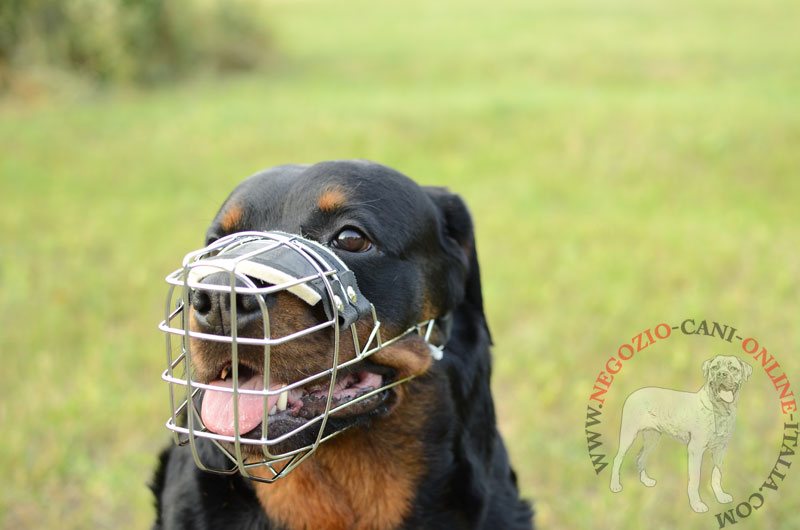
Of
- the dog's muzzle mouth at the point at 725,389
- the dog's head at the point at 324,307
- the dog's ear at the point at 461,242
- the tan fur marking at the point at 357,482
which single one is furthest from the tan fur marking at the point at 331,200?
the dog's muzzle mouth at the point at 725,389

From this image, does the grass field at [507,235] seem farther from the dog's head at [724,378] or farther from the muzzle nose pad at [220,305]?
the muzzle nose pad at [220,305]

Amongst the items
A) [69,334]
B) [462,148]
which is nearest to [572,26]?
[462,148]

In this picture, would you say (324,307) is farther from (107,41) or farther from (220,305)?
(107,41)

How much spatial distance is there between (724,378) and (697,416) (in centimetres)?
27

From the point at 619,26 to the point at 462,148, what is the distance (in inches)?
628

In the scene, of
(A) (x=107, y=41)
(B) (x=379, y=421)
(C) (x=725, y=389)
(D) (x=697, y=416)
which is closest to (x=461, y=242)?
(B) (x=379, y=421)

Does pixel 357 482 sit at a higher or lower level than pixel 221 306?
lower

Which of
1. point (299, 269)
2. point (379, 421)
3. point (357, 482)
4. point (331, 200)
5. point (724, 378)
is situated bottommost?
point (357, 482)

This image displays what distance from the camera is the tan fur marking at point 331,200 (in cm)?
238

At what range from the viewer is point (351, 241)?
2379 millimetres

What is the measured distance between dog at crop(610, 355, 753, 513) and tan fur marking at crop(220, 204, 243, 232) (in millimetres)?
1764

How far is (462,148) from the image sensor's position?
400 inches

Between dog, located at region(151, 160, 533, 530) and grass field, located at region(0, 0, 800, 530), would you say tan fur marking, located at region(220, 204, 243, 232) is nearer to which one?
dog, located at region(151, 160, 533, 530)

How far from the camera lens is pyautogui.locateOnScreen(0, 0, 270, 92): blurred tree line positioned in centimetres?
1317
